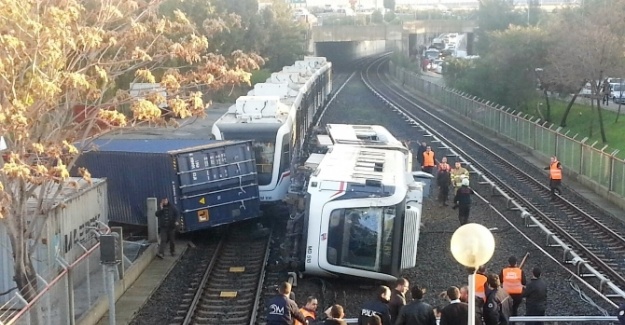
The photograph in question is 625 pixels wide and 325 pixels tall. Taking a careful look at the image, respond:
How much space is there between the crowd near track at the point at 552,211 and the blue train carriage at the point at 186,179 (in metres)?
6.91

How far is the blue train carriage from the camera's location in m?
20.0

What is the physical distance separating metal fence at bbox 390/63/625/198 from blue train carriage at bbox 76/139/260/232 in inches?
419

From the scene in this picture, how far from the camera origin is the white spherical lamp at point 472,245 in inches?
307

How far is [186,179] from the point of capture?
65.8ft

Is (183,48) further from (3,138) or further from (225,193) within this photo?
(225,193)

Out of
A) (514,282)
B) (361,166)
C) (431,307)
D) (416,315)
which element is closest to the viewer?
(416,315)

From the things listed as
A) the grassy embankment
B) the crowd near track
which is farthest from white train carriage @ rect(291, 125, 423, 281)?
the grassy embankment

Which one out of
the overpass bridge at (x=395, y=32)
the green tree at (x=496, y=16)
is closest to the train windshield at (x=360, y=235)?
the green tree at (x=496, y=16)

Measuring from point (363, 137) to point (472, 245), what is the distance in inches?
686

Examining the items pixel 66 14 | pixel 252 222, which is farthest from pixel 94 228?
pixel 66 14

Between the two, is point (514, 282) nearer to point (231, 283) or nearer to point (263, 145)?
point (231, 283)

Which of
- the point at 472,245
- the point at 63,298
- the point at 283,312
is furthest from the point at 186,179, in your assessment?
the point at 472,245

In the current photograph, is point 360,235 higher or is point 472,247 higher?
point 472,247

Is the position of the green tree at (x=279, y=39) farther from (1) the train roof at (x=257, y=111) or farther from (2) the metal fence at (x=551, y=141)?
(1) the train roof at (x=257, y=111)
